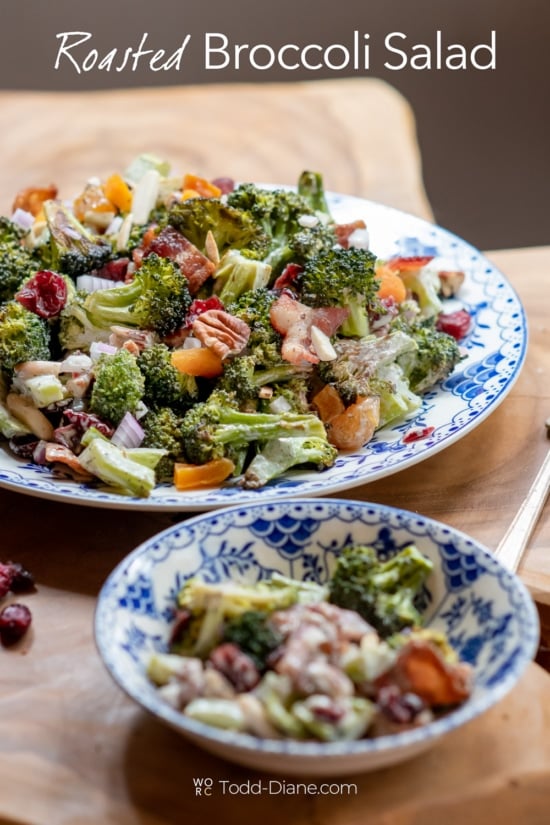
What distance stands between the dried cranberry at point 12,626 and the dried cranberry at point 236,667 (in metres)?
0.59

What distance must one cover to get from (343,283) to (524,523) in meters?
0.80

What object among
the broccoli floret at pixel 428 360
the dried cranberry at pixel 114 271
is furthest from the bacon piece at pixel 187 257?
the broccoli floret at pixel 428 360

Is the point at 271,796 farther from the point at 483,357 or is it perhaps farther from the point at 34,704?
the point at 483,357

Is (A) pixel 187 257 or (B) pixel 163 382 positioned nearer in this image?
(B) pixel 163 382

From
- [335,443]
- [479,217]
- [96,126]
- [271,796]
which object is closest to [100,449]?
[335,443]

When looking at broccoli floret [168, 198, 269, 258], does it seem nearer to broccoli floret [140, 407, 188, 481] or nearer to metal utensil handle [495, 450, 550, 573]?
broccoli floret [140, 407, 188, 481]

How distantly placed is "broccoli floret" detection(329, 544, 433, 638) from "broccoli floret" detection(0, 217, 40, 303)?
1.50 meters

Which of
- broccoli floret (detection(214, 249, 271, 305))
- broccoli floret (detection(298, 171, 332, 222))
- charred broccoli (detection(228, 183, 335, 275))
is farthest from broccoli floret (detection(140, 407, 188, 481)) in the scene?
broccoli floret (detection(298, 171, 332, 222))

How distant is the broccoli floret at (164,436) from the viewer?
8.09 feet

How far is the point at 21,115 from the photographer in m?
5.00

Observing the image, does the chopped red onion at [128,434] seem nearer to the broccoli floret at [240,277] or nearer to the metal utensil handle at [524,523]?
the broccoli floret at [240,277]

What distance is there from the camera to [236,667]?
1647 mm

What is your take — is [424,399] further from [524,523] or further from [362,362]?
[524,523]

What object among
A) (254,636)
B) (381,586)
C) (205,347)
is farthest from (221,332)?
(254,636)
